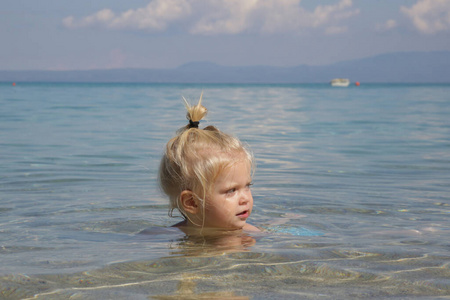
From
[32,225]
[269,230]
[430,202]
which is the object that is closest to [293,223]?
[269,230]

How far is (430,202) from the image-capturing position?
5141mm

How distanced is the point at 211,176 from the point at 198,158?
14cm

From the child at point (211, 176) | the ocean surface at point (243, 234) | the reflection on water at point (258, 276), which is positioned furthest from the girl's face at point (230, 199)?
the reflection on water at point (258, 276)

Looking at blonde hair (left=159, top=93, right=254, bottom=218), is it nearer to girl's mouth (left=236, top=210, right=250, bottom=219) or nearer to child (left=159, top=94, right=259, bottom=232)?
child (left=159, top=94, right=259, bottom=232)

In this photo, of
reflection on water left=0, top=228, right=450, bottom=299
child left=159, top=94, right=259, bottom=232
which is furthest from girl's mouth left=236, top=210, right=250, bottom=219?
reflection on water left=0, top=228, right=450, bottom=299

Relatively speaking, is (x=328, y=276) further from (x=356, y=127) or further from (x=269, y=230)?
(x=356, y=127)

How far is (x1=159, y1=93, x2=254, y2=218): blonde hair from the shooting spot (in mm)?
3551

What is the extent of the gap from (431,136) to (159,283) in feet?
37.1

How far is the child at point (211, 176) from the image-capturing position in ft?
11.7

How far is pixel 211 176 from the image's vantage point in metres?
3.55

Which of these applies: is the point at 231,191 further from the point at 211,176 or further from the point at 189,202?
the point at 189,202

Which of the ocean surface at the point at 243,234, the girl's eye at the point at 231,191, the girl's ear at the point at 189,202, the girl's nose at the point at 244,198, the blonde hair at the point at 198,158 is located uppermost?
the blonde hair at the point at 198,158

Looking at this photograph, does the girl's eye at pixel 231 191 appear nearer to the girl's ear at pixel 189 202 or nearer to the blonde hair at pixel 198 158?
the blonde hair at pixel 198 158

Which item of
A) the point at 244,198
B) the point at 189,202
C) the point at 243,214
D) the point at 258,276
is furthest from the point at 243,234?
the point at 258,276
